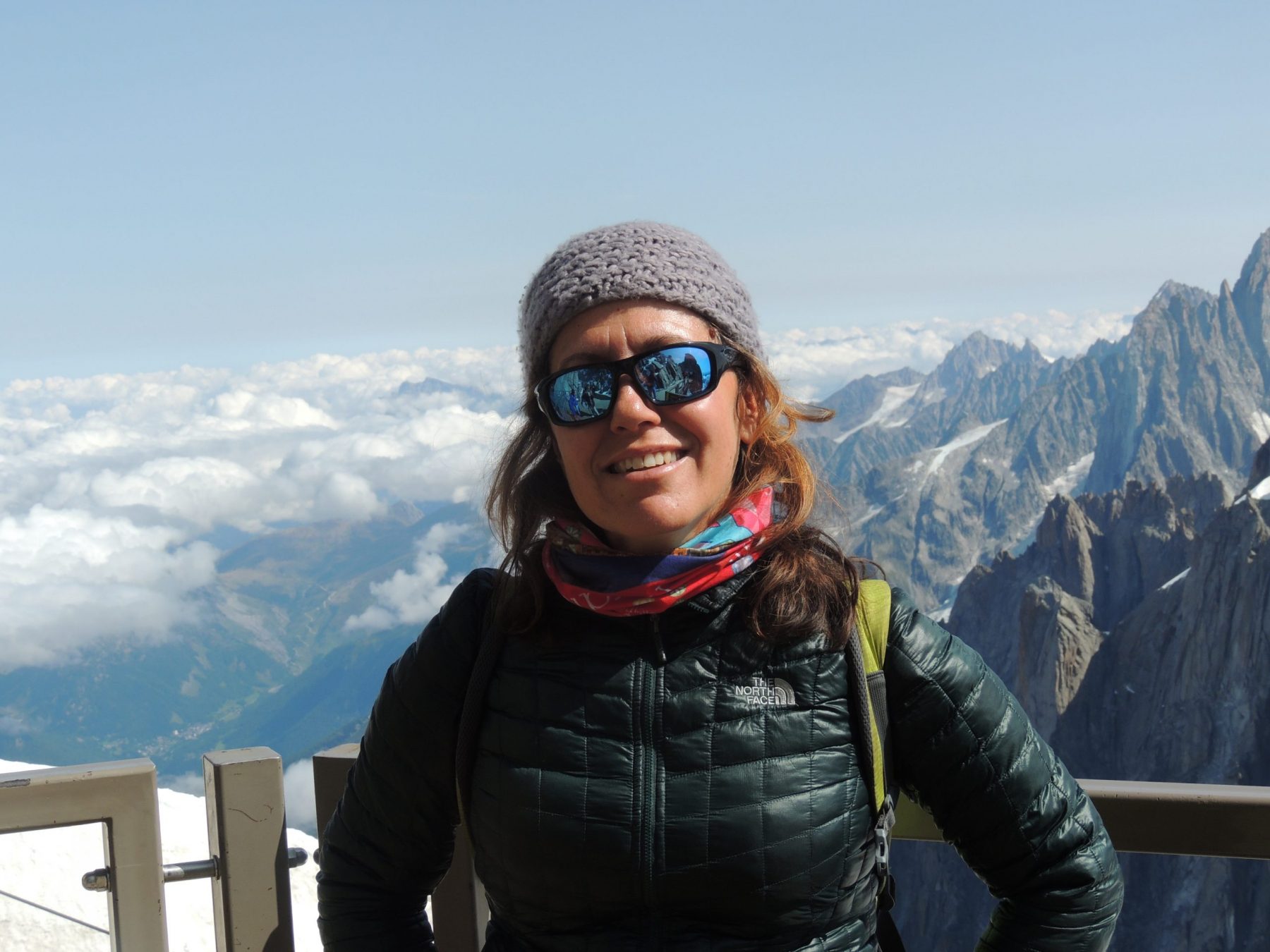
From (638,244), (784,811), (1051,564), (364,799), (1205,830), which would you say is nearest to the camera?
(784,811)

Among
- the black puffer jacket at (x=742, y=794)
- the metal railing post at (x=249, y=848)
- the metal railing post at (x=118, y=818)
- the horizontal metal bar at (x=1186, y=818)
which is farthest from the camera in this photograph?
the metal railing post at (x=249, y=848)

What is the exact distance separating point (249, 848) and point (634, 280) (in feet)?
8.00

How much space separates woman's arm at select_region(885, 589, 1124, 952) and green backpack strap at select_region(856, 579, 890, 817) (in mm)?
28

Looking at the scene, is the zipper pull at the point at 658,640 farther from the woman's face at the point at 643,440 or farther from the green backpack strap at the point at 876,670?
the green backpack strap at the point at 876,670

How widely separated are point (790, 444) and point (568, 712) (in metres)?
0.96

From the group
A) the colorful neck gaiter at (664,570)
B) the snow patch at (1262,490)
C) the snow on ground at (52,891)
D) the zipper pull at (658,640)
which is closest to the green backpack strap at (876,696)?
the colorful neck gaiter at (664,570)

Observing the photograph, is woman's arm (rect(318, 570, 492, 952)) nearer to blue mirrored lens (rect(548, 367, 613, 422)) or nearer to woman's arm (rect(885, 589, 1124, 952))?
blue mirrored lens (rect(548, 367, 613, 422))

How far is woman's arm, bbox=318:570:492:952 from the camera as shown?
9.15ft

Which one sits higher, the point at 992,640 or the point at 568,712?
the point at 568,712

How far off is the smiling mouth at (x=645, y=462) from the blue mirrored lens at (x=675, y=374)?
135mm

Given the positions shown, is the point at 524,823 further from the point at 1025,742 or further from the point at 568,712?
A: the point at 1025,742

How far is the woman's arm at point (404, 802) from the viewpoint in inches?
110

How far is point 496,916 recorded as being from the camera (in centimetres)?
285

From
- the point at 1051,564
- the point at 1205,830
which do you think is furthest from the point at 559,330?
the point at 1051,564
